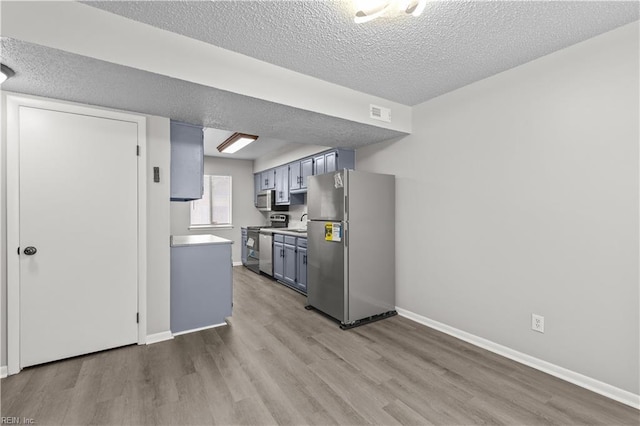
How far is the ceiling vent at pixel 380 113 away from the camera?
10.3 feet

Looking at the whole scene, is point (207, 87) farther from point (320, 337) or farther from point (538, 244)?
point (538, 244)

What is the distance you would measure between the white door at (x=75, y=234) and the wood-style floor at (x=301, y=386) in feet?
0.90

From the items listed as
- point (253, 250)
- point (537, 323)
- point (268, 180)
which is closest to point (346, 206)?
point (537, 323)

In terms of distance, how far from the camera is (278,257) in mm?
5141

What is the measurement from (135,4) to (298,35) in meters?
1.00

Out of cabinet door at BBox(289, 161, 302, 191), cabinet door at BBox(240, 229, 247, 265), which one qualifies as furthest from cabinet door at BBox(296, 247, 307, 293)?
cabinet door at BBox(240, 229, 247, 265)

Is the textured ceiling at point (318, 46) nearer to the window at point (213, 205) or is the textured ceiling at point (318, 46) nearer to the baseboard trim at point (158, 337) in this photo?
the baseboard trim at point (158, 337)

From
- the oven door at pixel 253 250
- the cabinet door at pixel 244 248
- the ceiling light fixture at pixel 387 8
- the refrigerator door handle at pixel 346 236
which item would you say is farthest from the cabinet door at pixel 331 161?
the cabinet door at pixel 244 248

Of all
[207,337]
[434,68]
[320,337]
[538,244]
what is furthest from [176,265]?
[538,244]

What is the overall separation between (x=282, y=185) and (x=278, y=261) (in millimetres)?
1597

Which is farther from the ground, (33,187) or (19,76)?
(19,76)

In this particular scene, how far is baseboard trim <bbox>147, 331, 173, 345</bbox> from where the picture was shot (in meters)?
2.81

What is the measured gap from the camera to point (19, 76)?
2.04m

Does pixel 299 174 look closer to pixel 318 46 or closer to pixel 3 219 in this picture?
pixel 318 46
